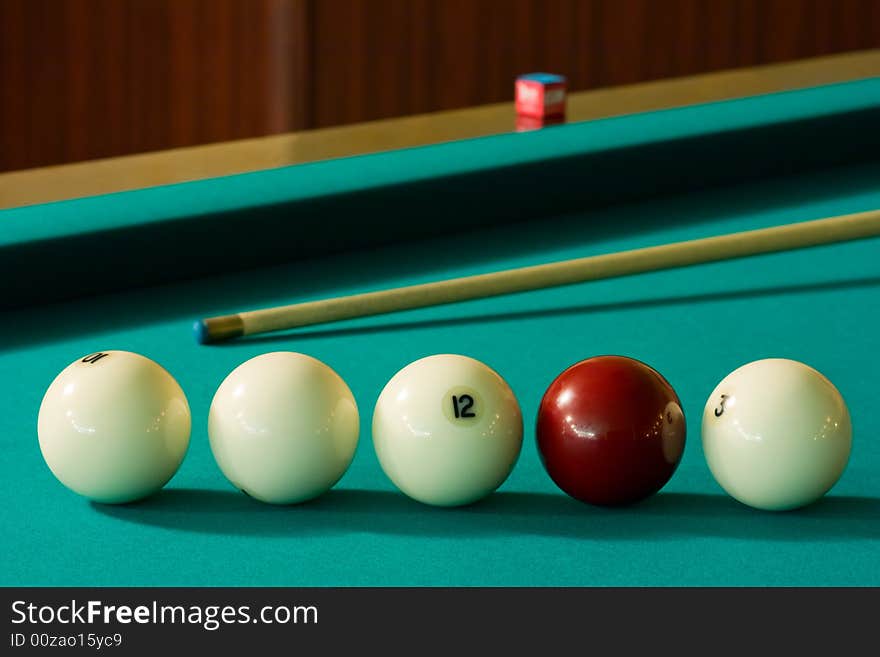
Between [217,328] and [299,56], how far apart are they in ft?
10.1

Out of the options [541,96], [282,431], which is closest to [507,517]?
[282,431]

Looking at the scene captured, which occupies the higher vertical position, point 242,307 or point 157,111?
point 157,111

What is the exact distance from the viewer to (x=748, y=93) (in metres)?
2.84

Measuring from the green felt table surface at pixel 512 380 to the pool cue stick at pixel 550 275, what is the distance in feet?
0.06

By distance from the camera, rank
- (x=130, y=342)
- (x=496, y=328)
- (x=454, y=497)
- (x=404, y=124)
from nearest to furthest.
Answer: (x=454, y=497)
(x=130, y=342)
(x=496, y=328)
(x=404, y=124)

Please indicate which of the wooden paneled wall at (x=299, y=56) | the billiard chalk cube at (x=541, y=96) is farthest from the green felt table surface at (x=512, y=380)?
the wooden paneled wall at (x=299, y=56)

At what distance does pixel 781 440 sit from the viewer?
4.34 ft

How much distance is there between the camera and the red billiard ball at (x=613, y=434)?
1.31 m

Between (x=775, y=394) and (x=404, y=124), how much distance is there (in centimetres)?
138

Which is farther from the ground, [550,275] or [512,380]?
[550,275]

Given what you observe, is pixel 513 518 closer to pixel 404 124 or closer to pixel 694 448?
pixel 694 448

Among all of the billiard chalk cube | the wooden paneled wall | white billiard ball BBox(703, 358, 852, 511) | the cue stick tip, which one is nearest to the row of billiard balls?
white billiard ball BBox(703, 358, 852, 511)

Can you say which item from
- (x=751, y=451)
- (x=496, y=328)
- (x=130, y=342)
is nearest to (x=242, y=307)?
(x=130, y=342)

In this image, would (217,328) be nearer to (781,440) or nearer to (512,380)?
(512,380)
